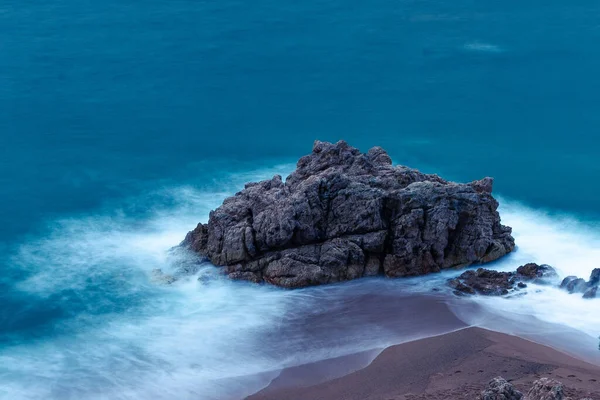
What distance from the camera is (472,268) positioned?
34.2 metres

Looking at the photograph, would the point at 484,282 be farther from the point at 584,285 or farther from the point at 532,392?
the point at 532,392

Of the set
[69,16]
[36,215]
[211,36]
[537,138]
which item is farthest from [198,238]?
[69,16]

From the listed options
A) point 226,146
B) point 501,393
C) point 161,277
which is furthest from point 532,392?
point 226,146

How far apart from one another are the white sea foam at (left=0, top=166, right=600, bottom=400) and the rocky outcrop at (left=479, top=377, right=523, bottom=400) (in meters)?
6.37

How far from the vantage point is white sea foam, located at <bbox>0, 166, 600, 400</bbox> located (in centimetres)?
2875

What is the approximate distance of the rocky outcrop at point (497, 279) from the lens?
32.6 m

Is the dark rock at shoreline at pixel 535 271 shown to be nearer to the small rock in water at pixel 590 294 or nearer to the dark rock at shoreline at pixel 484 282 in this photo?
the dark rock at shoreline at pixel 484 282

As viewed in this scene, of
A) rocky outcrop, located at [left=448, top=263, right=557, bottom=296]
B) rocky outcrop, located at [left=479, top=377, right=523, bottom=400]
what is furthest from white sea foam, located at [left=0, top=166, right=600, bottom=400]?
rocky outcrop, located at [left=479, top=377, right=523, bottom=400]

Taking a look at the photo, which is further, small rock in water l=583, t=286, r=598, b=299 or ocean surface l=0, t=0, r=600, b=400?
small rock in water l=583, t=286, r=598, b=299

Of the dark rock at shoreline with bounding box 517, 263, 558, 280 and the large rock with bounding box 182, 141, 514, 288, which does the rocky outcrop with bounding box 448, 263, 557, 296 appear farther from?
the large rock with bounding box 182, 141, 514, 288

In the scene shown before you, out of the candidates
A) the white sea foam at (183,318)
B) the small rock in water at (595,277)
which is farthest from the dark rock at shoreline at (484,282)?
the small rock in water at (595,277)

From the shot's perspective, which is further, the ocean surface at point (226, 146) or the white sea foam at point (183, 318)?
the ocean surface at point (226, 146)

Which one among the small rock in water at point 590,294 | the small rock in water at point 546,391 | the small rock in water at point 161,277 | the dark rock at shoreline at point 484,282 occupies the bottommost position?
the small rock in water at point 546,391

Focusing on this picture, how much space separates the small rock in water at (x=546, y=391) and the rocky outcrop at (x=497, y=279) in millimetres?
8810
